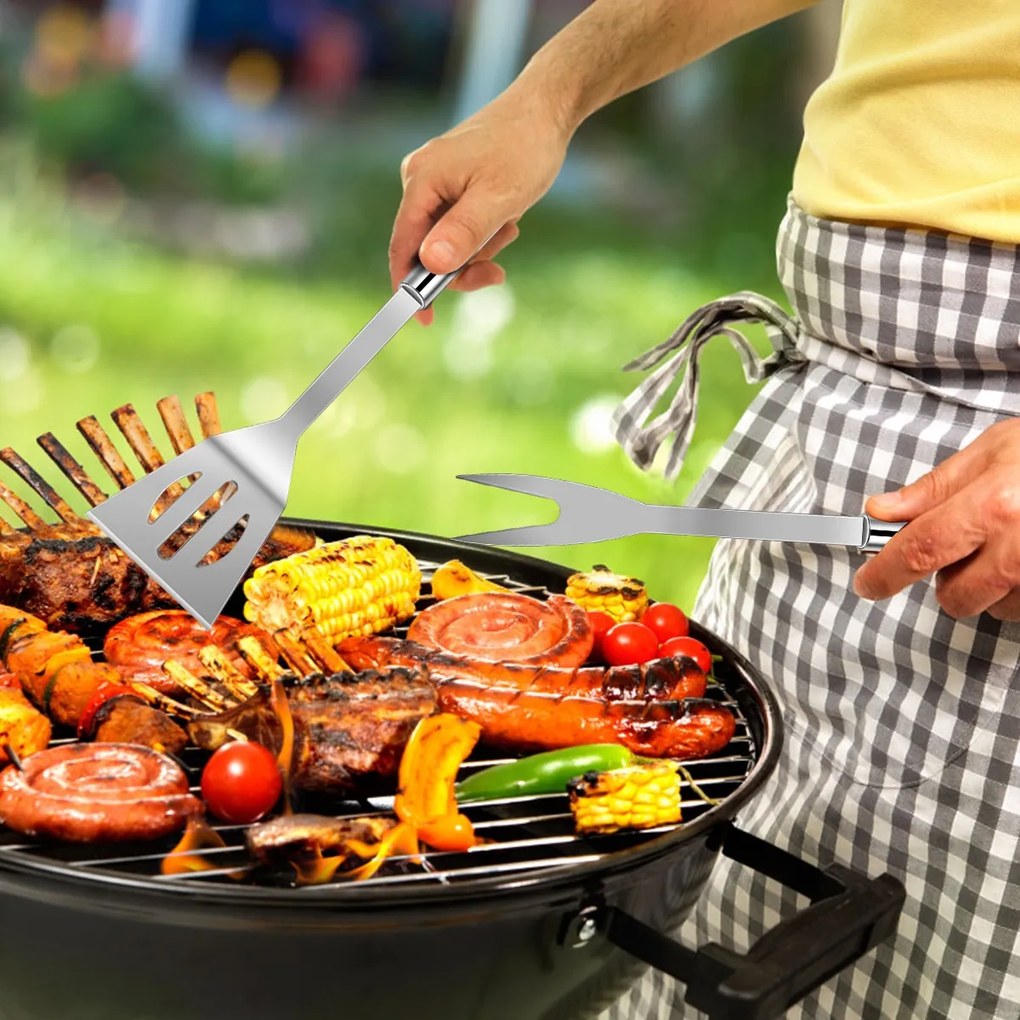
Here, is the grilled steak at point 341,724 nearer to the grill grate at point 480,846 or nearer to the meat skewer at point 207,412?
the grill grate at point 480,846

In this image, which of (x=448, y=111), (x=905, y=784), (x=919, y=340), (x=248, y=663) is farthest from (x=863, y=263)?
(x=448, y=111)

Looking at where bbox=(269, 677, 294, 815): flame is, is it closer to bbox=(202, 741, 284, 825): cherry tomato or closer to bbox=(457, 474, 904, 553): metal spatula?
bbox=(202, 741, 284, 825): cherry tomato

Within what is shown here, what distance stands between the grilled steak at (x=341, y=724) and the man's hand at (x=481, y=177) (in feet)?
2.47

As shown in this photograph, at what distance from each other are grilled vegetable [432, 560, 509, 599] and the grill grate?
15.7 inches

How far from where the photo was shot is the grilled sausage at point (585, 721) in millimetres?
1632

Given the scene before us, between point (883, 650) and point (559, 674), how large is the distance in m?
0.57

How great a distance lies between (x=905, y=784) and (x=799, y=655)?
0.88 feet

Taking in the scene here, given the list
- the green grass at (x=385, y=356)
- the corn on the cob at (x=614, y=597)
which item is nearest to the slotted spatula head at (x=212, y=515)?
the corn on the cob at (x=614, y=597)

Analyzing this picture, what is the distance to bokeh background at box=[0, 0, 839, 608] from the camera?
534 cm

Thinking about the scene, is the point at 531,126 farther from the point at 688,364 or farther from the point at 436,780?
the point at 436,780

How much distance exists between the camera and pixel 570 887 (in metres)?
1.30

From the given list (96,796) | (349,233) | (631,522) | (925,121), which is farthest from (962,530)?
(349,233)

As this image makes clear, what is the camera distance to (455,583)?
2.03 meters

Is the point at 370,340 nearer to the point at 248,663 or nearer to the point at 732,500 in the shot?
the point at 248,663
